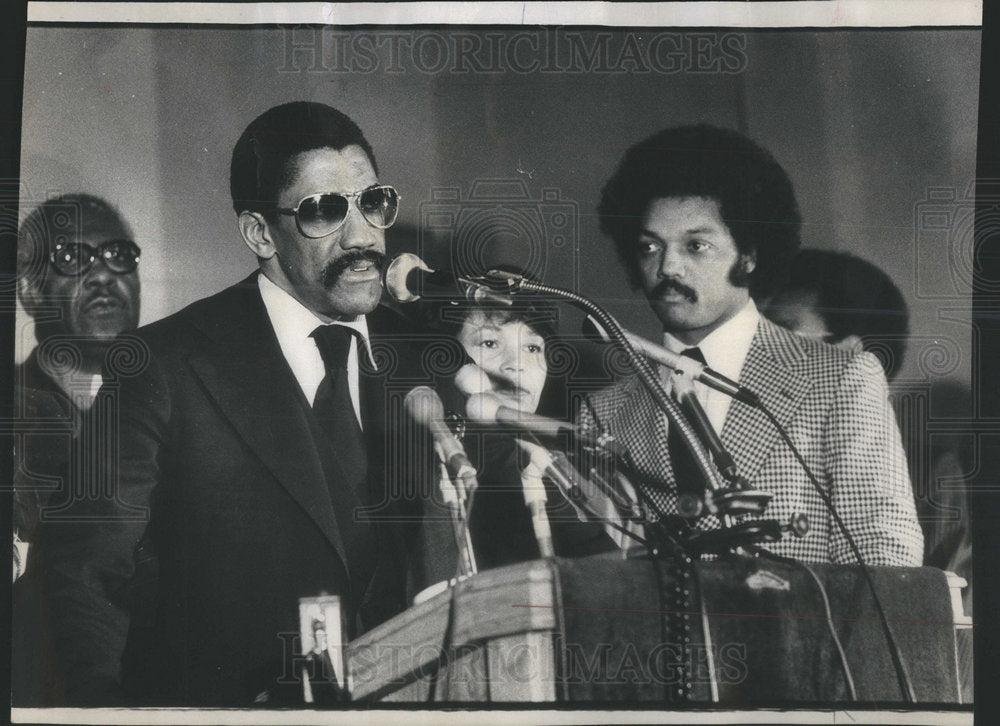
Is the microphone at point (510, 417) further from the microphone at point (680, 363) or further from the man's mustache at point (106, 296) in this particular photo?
the man's mustache at point (106, 296)

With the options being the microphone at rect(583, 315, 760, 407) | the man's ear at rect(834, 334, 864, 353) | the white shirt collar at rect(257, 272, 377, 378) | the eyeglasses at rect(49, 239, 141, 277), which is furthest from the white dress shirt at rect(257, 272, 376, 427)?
the man's ear at rect(834, 334, 864, 353)

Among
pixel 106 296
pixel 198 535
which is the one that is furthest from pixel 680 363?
pixel 106 296

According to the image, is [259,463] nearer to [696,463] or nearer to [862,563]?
[696,463]

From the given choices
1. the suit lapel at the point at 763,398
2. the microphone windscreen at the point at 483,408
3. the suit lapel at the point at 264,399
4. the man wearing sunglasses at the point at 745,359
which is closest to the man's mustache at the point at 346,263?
the suit lapel at the point at 264,399

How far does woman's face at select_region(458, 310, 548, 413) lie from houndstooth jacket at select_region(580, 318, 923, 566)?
92mm

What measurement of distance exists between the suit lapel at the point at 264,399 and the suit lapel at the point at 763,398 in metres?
0.64

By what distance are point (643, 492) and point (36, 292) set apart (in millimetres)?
1018

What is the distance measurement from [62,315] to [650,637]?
3.48ft

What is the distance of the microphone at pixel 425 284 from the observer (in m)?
1.29

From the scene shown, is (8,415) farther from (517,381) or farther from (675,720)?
(675,720)

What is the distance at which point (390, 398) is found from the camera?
1.29 meters

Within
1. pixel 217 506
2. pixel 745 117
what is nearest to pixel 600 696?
pixel 217 506

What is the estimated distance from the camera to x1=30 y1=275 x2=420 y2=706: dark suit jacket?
126 centimetres

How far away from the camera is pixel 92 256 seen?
4.25ft
